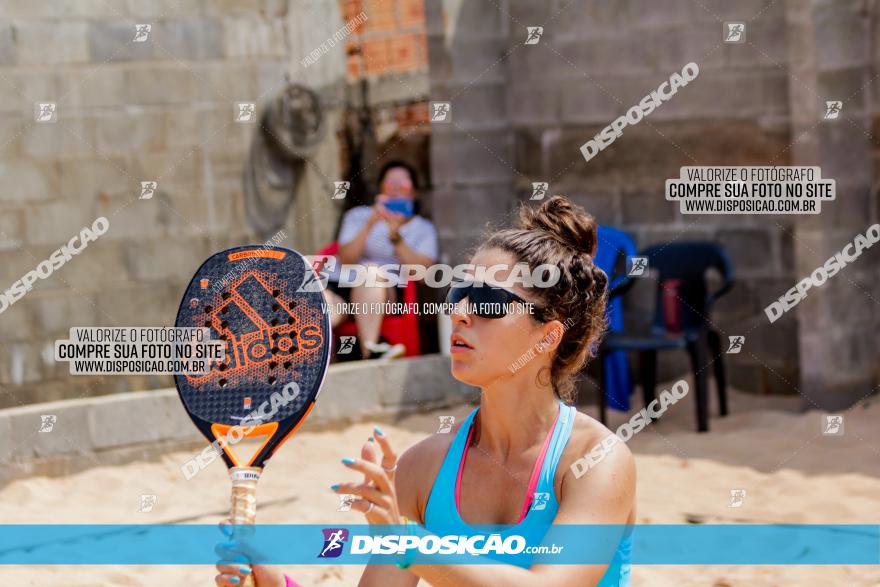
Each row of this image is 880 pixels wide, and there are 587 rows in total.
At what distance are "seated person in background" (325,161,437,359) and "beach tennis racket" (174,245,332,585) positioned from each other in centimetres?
474

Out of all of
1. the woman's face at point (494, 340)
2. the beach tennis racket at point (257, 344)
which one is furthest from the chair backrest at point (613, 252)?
the beach tennis racket at point (257, 344)

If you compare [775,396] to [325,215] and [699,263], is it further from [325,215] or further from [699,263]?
[325,215]

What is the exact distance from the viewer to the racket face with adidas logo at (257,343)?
7.92ft

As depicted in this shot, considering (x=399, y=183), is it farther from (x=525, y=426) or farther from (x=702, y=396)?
(x=525, y=426)

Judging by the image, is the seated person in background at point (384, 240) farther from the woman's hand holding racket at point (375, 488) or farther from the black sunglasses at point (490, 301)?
the woman's hand holding racket at point (375, 488)

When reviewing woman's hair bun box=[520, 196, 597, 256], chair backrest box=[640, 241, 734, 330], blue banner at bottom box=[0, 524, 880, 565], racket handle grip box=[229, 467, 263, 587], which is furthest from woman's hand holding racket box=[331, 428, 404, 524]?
chair backrest box=[640, 241, 734, 330]

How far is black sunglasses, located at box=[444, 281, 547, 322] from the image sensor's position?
8.28 feet

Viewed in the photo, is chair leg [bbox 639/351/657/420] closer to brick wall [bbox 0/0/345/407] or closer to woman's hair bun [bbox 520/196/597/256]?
brick wall [bbox 0/0/345/407]

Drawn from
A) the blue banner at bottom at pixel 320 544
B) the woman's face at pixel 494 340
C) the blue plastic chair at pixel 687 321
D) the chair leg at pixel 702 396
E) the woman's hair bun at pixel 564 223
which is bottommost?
the blue banner at bottom at pixel 320 544

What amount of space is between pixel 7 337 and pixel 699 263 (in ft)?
13.8

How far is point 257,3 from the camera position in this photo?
795 cm

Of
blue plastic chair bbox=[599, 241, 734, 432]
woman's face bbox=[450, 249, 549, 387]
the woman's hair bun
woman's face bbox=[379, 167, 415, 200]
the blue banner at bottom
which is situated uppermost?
woman's face bbox=[379, 167, 415, 200]

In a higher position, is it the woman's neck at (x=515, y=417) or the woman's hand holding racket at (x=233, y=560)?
the woman's neck at (x=515, y=417)

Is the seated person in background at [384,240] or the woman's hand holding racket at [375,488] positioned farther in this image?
the seated person in background at [384,240]
